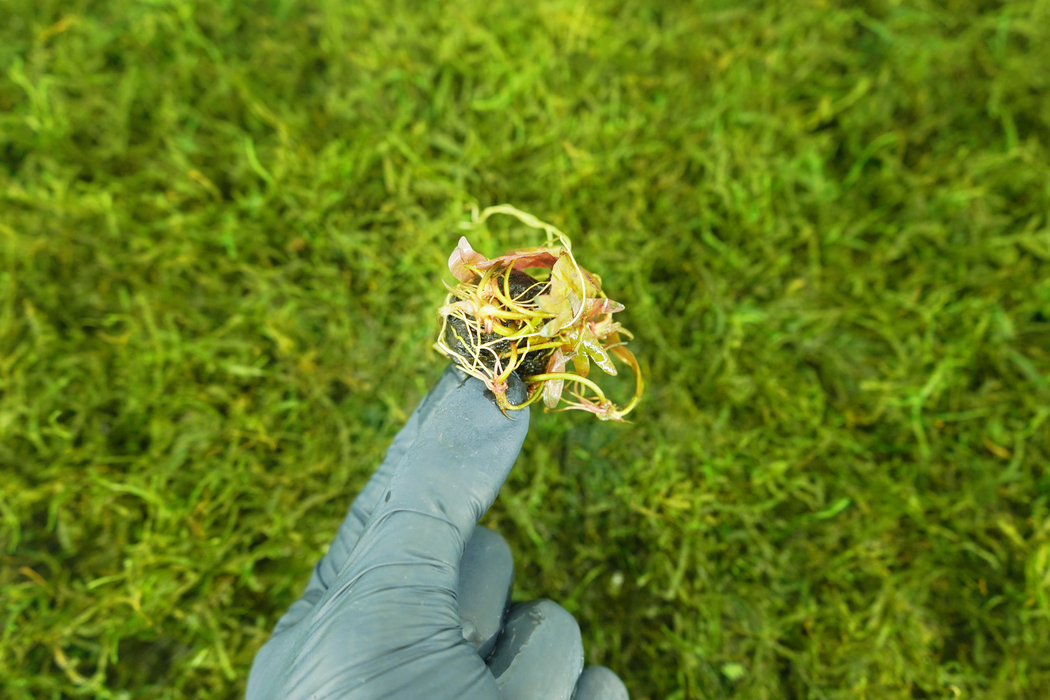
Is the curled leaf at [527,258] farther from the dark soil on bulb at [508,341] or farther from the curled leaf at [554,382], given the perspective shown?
the curled leaf at [554,382]

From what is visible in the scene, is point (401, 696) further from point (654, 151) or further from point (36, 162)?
point (36, 162)

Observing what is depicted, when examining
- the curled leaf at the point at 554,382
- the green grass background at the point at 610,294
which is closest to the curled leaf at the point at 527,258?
the curled leaf at the point at 554,382

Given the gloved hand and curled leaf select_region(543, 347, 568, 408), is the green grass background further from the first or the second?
curled leaf select_region(543, 347, 568, 408)

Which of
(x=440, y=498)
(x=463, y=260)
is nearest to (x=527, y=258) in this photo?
(x=463, y=260)

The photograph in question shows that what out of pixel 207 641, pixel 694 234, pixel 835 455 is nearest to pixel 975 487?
pixel 835 455

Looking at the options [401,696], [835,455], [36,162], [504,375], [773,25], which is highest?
[773,25]

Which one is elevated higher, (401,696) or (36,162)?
(36,162)
